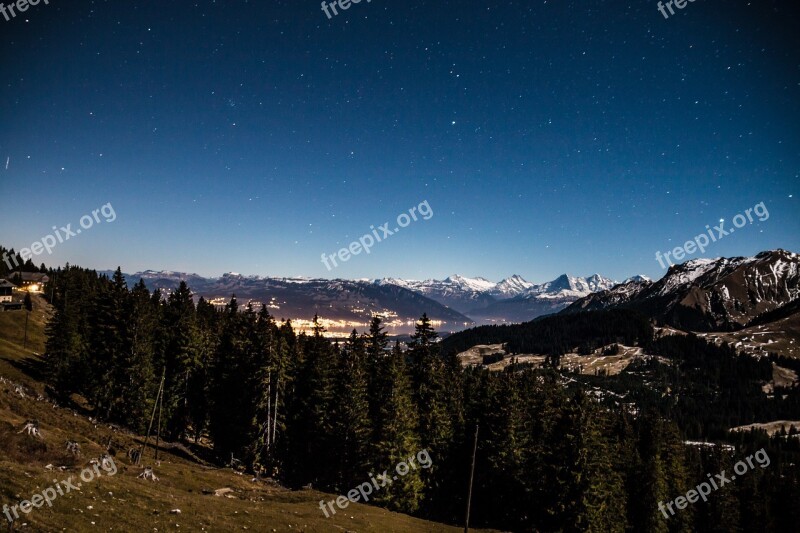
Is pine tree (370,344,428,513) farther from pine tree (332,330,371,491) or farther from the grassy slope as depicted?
the grassy slope

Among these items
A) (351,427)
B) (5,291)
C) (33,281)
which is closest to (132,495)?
(351,427)

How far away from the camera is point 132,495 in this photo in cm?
2664

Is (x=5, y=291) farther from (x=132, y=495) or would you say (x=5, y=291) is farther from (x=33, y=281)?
(x=132, y=495)

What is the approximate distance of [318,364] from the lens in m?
55.8

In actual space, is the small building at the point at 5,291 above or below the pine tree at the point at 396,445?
above

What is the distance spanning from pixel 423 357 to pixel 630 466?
33474mm

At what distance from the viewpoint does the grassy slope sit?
68.9ft

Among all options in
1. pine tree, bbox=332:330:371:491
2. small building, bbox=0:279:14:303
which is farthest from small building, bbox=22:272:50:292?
pine tree, bbox=332:330:371:491

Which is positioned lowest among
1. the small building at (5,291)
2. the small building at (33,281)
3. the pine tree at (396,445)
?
the pine tree at (396,445)

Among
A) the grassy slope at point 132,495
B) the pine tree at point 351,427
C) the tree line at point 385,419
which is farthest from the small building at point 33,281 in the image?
the pine tree at point 351,427

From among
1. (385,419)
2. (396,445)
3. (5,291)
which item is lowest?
(396,445)

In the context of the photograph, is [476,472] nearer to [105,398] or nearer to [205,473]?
[205,473]

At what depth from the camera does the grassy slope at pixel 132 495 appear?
21.0 metres

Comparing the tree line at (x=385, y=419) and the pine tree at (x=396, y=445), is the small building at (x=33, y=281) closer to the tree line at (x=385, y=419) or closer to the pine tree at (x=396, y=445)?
the tree line at (x=385, y=419)
